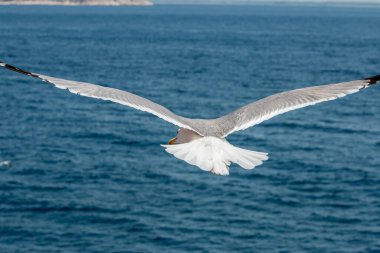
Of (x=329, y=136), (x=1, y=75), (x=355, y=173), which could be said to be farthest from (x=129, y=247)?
(x=1, y=75)

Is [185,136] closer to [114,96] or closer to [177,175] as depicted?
[114,96]

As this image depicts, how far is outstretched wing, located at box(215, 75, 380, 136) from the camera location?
917 centimetres

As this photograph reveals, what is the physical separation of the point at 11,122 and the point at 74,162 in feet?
51.7

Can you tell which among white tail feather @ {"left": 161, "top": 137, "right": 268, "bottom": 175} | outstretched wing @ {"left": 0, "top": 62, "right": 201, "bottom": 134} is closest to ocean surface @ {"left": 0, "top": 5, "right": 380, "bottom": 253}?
outstretched wing @ {"left": 0, "top": 62, "right": 201, "bottom": 134}

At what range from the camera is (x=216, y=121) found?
367 inches

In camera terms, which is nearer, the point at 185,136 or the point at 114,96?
the point at 114,96

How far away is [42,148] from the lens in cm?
5269

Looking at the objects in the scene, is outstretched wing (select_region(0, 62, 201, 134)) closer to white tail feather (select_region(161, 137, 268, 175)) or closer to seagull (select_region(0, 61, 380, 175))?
seagull (select_region(0, 61, 380, 175))

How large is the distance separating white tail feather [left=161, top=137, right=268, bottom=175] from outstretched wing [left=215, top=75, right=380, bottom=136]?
15.5 inches

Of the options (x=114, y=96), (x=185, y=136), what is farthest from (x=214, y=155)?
(x=114, y=96)

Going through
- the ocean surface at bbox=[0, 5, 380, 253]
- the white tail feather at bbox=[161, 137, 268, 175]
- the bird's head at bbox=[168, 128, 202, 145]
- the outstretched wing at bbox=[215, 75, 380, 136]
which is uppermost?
the outstretched wing at bbox=[215, 75, 380, 136]

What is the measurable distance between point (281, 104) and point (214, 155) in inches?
71.1

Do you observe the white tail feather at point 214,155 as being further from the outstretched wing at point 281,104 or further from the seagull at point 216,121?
the outstretched wing at point 281,104

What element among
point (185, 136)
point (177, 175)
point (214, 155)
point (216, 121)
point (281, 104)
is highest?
point (281, 104)
